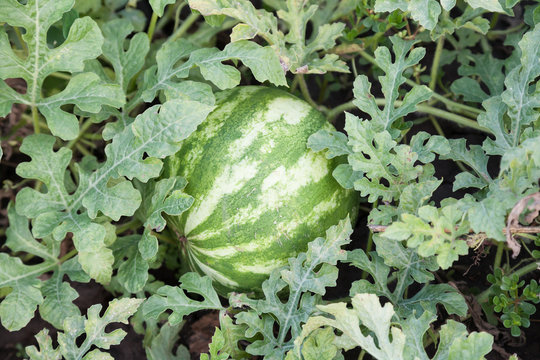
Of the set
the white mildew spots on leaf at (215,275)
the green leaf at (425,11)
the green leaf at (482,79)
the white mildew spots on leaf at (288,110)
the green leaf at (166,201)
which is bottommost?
the white mildew spots on leaf at (215,275)

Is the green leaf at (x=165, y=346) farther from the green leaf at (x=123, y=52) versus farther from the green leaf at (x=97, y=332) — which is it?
the green leaf at (x=123, y=52)

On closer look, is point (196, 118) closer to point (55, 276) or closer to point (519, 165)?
point (55, 276)

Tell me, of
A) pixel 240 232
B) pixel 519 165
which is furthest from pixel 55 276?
pixel 519 165

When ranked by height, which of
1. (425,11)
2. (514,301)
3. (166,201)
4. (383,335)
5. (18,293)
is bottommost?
(514,301)

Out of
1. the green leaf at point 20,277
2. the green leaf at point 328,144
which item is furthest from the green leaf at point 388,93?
the green leaf at point 20,277

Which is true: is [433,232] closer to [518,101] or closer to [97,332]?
[518,101]

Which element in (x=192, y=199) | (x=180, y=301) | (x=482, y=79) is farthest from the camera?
(x=482, y=79)

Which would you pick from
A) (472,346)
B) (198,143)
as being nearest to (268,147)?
Result: (198,143)
